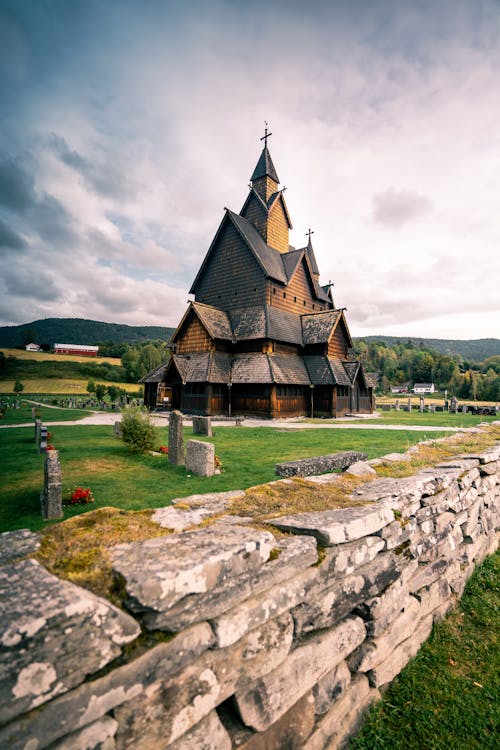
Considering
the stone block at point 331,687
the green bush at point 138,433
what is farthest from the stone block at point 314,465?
the green bush at point 138,433

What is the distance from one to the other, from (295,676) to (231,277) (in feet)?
98.9

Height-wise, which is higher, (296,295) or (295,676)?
(296,295)

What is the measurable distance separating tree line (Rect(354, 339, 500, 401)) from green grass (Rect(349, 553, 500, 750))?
301 feet

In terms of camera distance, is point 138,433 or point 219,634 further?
point 138,433

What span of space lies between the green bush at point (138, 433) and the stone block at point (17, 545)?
875cm

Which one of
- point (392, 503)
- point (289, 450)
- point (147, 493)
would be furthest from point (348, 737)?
point (289, 450)

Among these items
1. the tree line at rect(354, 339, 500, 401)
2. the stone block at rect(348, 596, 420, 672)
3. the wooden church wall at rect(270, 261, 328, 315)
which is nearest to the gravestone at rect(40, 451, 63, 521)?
the stone block at rect(348, 596, 420, 672)

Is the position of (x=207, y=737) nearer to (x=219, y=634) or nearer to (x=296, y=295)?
(x=219, y=634)

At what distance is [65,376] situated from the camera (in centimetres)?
7912

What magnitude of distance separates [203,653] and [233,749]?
2.66 ft

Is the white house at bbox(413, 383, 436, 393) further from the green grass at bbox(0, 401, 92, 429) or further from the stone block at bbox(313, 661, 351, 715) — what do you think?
the stone block at bbox(313, 661, 351, 715)

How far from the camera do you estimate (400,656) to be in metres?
4.12

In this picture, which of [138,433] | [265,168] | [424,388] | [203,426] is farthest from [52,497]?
[424,388]

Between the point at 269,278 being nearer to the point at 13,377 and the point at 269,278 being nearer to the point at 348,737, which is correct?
the point at 348,737
